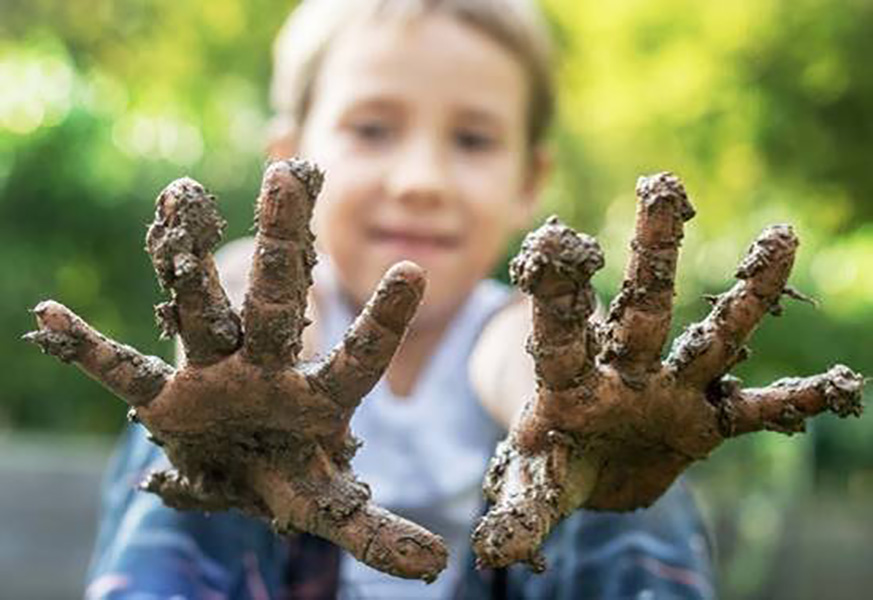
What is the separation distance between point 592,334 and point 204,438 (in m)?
0.35

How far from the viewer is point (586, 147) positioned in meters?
7.93

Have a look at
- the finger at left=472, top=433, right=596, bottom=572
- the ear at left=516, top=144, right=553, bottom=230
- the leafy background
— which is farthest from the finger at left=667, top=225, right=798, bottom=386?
the leafy background

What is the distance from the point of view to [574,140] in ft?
26.1

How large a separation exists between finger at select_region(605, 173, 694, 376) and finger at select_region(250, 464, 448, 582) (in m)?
0.23

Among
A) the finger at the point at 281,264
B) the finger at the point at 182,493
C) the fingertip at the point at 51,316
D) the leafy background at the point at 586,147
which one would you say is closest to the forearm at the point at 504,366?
the finger at the point at 182,493

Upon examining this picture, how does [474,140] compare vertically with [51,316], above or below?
above

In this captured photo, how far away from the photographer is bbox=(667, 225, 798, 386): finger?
1.17 meters

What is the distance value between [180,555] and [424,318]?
0.62 m

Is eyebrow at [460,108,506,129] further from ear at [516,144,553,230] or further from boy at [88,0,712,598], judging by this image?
ear at [516,144,553,230]

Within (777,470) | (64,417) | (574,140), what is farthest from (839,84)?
(64,417)

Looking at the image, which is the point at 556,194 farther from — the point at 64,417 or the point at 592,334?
the point at 592,334

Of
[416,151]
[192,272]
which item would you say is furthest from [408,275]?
[416,151]

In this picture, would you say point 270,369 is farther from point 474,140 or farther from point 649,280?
point 474,140

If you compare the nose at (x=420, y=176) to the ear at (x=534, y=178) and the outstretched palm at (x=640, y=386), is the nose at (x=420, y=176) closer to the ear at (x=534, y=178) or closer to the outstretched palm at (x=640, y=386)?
the ear at (x=534, y=178)
